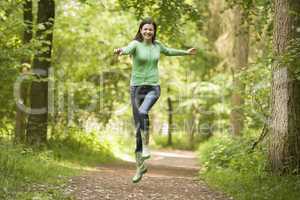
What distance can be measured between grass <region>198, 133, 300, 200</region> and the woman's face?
9.43 ft

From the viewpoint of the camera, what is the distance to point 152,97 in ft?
29.4

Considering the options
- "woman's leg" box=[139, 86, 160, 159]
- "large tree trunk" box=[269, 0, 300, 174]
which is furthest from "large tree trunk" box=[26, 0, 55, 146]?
"large tree trunk" box=[269, 0, 300, 174]

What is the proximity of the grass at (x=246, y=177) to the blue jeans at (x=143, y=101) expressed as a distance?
1.88m

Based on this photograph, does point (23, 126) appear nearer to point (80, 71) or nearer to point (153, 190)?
point (80, 71)

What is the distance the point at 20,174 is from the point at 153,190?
2.24 metres

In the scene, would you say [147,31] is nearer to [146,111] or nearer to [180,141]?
[146,111]

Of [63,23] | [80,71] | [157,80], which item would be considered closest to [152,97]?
[157,80]

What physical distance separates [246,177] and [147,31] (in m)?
3.53

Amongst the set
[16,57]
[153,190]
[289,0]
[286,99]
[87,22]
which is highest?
[87,22]

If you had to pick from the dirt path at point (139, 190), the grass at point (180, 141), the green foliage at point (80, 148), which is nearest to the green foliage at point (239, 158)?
the dirt path at point (139, 190)

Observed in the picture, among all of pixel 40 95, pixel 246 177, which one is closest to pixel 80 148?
pixel 40 95

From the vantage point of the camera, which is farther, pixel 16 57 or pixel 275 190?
pixel 16 57

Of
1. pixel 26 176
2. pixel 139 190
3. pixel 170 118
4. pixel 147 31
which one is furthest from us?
Result: pixel 170 118

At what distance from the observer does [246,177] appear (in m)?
10.5
